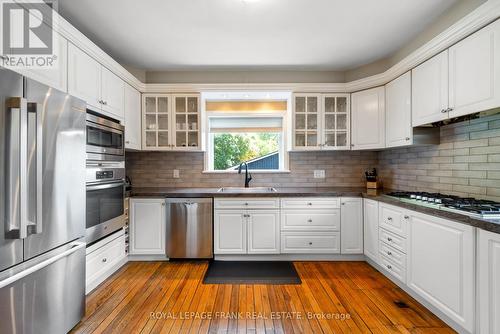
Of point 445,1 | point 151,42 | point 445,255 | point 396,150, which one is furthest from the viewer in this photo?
point 396,150

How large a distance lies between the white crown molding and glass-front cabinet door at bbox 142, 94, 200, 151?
4.9 inches

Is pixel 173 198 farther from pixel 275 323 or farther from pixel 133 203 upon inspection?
pixel 275 323

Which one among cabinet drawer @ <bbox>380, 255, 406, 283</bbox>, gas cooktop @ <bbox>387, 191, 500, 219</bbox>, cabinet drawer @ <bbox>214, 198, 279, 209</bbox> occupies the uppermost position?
gas cooktop @ <bbox>387, 191, 500, 219</bbox>

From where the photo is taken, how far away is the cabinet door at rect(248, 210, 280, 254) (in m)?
2.82

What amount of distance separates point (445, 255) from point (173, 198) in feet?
8.56

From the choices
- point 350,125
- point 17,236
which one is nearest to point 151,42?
point 17,236

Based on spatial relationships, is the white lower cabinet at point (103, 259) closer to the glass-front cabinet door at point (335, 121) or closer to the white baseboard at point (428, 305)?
the glass-front cabinet door at point (335, 121)

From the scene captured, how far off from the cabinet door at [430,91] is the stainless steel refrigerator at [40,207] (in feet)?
9.61

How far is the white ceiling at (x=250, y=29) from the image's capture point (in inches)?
77.7

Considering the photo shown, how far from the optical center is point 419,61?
2227mm

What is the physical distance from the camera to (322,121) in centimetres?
315

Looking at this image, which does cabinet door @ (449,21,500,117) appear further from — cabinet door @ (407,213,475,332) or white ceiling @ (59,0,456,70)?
cabinet door @ (407,213,475,332)

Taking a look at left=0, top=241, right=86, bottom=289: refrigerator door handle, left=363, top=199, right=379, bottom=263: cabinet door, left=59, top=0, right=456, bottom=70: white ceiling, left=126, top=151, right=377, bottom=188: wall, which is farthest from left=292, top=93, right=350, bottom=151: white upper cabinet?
left=0, top=241, right=86, bottom=289: refrigerator door handle

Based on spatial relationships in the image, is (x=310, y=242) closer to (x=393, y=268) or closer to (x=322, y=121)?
(x=393, y=268)
